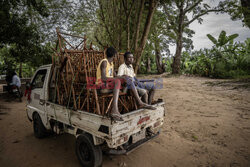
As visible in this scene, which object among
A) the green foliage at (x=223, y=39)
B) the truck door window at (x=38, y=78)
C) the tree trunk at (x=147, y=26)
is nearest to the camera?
the truck door window at (x=38, y=78)

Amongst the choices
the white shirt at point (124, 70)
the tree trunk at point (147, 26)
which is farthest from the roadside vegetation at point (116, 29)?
the white shirt at point (124, 70)

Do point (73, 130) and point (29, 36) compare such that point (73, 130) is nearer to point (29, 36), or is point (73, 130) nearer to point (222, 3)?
point (29, 36)

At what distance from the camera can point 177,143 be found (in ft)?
11.1

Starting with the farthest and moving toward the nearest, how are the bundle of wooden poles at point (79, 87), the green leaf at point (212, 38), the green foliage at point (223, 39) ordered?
the green leaf at point (212, 38) → the green foliage at point (223, 39) → the bundle of wooden poles at point (79, 87)

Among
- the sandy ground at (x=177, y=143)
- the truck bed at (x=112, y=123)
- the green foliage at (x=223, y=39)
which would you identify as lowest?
the sandy ground at (x=177, y=143)

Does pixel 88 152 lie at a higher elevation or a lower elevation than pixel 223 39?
lower

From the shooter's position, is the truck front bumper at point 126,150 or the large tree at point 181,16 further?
the large tree at point 181,16

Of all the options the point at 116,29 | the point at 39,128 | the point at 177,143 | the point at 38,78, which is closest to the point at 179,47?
the point at 116,29

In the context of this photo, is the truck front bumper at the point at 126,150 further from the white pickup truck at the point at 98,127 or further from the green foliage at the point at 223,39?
the green foliage at the point at 223,39

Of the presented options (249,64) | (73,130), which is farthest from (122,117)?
(249,64)

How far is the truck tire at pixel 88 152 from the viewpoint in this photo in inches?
93.3

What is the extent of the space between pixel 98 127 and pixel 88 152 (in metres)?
0.68

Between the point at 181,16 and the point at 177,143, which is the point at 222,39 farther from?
the point at 177,143

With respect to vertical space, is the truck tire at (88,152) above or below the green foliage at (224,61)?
below
